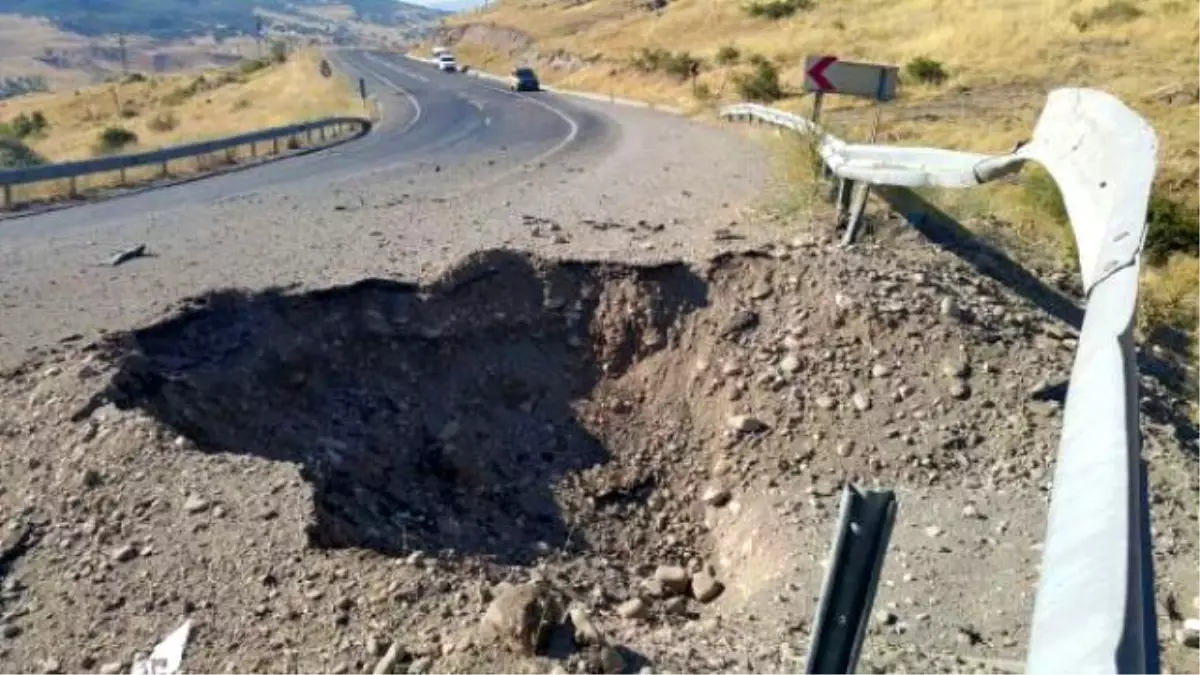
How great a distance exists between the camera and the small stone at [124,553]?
4.77m

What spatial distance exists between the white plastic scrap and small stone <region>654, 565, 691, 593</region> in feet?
8.20

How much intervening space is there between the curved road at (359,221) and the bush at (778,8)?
36.3 meters

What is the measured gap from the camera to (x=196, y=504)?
5129mm

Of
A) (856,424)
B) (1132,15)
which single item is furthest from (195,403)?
(1132,15)

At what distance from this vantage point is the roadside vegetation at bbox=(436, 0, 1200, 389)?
1038 cm

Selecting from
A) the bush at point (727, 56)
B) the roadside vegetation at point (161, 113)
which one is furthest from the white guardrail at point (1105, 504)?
the bush at point (727, 56)

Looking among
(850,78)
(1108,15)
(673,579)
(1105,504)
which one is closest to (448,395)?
(673,579)

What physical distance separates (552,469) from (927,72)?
23845mm

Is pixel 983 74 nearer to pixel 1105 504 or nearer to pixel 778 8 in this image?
pixel 1105 504

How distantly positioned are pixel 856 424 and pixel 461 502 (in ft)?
8.36

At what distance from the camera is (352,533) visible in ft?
17.1

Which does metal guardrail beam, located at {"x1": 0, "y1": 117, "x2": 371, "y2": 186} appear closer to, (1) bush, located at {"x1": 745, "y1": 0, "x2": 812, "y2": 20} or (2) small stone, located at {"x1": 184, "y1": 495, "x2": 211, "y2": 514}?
(2) small stone, located at {"x1": 184, "y1": 495, "x2": 211, "y2": 514}

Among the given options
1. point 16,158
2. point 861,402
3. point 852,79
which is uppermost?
point 852,79

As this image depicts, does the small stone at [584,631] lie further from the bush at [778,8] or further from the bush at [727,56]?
the bush at [778,8]
